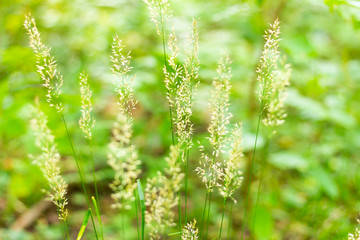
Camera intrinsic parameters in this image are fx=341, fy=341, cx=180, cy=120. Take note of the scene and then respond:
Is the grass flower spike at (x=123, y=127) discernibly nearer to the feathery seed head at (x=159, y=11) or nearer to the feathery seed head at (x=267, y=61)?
the feathery seed head at (x=159, y=11)

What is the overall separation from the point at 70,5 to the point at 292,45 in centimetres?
241

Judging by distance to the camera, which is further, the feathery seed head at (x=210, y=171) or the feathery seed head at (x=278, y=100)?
the feathery seed head at (x=278, y=100)

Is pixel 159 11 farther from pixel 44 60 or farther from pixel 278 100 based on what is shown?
pixel 278 100

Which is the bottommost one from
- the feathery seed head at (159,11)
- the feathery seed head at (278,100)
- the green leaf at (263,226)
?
the green leaf at (263,226)

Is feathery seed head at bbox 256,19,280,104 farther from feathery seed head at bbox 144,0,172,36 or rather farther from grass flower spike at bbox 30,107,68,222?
grass flower spike at bbox 30,107,68,222

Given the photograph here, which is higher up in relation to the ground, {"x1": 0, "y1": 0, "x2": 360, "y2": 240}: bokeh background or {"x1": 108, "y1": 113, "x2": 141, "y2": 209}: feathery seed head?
{"x1": 0, "y1": 0, "x2": 360, "y2": 240}: bokeh background

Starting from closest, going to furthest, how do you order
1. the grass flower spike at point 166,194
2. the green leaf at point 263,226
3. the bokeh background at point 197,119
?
1. the grass flower spike at point 166,194
2. the green leaf at point 263,226
3. the bokeh background at point 197,119

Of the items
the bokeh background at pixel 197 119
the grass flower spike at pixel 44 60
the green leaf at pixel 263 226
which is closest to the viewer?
the grass flower spike at pixel 44 60

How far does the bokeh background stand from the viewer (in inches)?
Answer: 87.1

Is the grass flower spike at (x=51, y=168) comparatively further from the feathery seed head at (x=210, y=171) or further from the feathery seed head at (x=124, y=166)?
the feathery seed head at (x=210, y=171)

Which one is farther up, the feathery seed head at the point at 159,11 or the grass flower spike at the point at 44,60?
the feathery seed head at the point at 159,11

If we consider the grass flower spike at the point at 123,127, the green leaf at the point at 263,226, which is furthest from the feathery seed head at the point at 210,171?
the green leaf at the point at 263,226

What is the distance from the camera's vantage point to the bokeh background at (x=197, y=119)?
2.21m

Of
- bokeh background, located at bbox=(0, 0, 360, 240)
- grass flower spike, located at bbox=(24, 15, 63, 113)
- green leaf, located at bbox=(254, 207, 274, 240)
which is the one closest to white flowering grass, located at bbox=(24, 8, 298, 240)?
grass flower spike, located at bbox=(24, 15, 63, 113)
